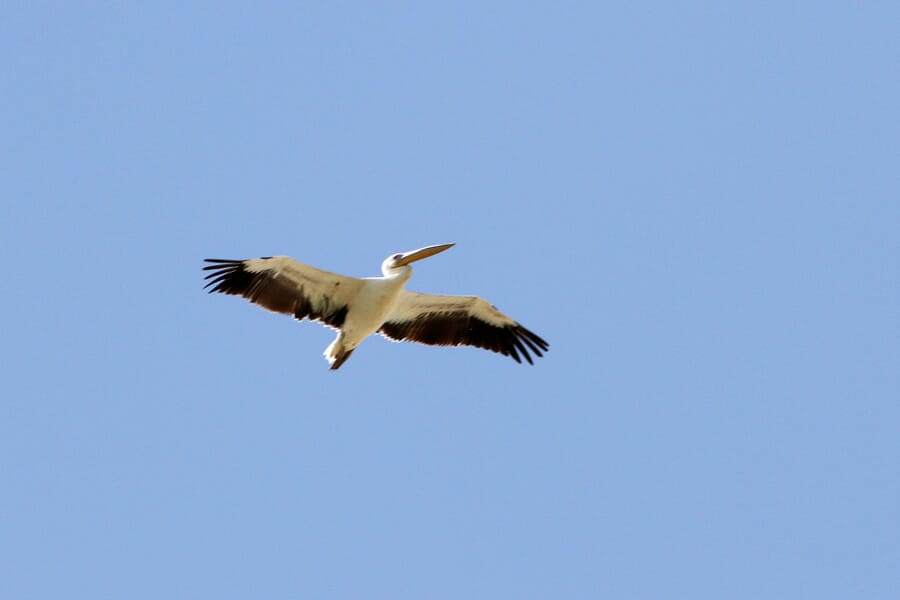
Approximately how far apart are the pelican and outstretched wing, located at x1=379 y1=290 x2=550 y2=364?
13 mm

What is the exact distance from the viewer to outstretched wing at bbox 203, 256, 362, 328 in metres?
19.0

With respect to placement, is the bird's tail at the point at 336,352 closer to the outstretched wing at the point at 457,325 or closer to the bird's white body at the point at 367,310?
the bird's white body at the point at 367,310

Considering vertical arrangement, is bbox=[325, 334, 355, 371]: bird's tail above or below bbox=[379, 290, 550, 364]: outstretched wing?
below

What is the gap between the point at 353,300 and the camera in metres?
19.5

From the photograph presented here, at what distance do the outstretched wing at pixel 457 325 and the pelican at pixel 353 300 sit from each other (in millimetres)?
13

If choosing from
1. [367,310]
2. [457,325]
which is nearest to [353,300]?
[367,310]

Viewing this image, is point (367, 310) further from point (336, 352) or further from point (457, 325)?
point (457, 325)

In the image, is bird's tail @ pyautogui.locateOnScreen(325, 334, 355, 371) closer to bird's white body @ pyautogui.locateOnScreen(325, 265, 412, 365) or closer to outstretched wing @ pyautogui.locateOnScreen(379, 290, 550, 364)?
bird's white body @ pyautogui.locateOnScreen(325, 265, 412, 365)

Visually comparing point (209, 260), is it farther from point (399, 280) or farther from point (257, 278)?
point (399, 280)

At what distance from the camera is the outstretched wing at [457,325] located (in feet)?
66.4

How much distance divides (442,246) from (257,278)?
251 cm

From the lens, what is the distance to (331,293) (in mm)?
19422

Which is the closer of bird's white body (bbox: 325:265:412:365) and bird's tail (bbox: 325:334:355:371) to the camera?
bird's white body (bbox: 325:265:412:365)

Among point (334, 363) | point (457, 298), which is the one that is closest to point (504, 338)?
point (457, 298)
